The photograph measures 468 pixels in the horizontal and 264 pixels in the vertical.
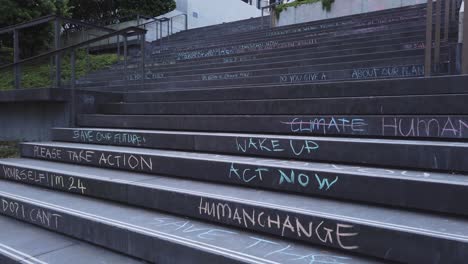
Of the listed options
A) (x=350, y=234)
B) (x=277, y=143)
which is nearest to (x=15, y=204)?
(x=277, y=143)

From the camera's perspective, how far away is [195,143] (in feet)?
14.0

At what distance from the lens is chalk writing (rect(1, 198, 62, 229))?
3.62 metres

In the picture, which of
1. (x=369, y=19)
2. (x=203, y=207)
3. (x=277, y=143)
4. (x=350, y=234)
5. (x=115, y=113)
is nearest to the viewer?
(x=350, y=234)

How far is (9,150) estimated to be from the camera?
20.0 ft

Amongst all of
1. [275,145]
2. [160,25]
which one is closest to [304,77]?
[275,145]

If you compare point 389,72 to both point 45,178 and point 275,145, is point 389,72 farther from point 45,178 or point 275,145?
point 45,178

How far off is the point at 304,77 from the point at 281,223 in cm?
354

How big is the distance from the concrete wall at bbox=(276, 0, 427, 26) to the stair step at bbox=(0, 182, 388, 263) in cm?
1023

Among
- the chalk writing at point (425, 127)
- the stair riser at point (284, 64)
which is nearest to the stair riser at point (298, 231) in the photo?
the chalk writing at point (425, 127)

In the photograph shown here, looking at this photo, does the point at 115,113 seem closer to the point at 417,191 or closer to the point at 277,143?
the point at 277,143

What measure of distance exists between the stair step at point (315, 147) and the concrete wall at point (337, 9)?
9.06 meters

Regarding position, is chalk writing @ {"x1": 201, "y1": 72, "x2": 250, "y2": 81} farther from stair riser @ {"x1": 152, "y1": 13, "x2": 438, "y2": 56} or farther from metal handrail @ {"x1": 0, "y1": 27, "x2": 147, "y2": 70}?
stair riser @ {"x1": 152, "y1": 13, "x2": 438, "y2": 56}

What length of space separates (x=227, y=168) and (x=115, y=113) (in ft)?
10.3

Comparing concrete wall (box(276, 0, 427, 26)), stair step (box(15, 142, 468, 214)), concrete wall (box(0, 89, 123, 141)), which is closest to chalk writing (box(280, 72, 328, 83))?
stair step (box(15, 142, 468, 214))
